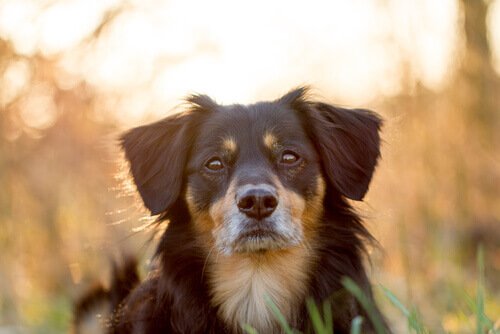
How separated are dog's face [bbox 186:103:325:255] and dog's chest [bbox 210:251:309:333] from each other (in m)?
0.22

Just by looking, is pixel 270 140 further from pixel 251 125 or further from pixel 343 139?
pixel 343 139

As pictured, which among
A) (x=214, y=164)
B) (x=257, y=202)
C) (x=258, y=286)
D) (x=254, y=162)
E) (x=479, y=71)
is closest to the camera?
(x=257, y=202)

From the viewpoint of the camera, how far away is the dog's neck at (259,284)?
13.6 ft

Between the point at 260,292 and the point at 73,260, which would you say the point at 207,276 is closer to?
the point at 260,292

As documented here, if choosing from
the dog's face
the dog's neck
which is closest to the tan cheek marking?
the dog's face

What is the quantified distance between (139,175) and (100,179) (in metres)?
3.81

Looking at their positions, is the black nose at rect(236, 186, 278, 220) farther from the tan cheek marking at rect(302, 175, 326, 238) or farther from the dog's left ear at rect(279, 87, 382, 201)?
the dog's left ear at rect(279, 87, 382, 201)

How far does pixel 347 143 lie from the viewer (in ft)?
14.0

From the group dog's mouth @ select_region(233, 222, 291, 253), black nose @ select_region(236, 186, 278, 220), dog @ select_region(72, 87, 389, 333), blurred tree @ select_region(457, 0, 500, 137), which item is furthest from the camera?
blurred tree @ select_region(457, 0, 500, 137)

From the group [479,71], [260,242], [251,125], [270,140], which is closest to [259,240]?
[260,242]

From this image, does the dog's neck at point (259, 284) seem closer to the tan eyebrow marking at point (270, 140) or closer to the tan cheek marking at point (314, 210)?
→ the tan cheek marking at point (314, 210)

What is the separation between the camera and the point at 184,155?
14.1 feet

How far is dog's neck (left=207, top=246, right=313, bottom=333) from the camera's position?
13.6 feet

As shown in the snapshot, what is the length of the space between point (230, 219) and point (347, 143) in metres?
0.86
